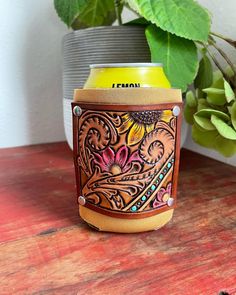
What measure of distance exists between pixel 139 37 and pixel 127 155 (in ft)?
0.86

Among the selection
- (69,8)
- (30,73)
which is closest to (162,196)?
(69,8)

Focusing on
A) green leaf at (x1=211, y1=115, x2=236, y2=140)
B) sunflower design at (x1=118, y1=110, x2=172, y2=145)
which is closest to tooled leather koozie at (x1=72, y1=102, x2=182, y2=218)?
sunflower design at (x1=118, y1=110, x2=172, y2=145)

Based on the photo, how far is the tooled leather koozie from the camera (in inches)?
13.9

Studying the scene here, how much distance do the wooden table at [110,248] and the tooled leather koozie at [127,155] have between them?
39 mm

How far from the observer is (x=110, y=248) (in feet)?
1.14

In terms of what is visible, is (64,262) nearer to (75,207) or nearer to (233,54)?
(75,207)

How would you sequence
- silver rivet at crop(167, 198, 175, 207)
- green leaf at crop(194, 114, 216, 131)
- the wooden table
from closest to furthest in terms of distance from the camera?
1. the wooden table
2. silver rivet at crop(167, 198, 175, 207)
3. green leaf at crop(194, 114, 216, 131)

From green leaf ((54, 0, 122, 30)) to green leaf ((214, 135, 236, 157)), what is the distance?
0.31 metres

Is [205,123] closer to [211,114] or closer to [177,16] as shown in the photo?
[211,114]

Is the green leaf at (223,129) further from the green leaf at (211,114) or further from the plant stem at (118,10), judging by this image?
the plant stem at (118,10)

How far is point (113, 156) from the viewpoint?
36cm

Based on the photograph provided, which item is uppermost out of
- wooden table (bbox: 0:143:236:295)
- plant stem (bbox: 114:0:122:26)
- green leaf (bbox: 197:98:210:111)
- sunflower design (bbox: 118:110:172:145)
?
plant stem (bbox: 114:0:122:26)

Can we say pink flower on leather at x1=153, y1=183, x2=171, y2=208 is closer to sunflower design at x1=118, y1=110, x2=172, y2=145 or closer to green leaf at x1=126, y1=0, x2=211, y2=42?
sunflower design at x1=118, y1=110, x2=172, y2=145

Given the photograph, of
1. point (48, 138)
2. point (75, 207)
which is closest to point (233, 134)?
point (75, 207)
